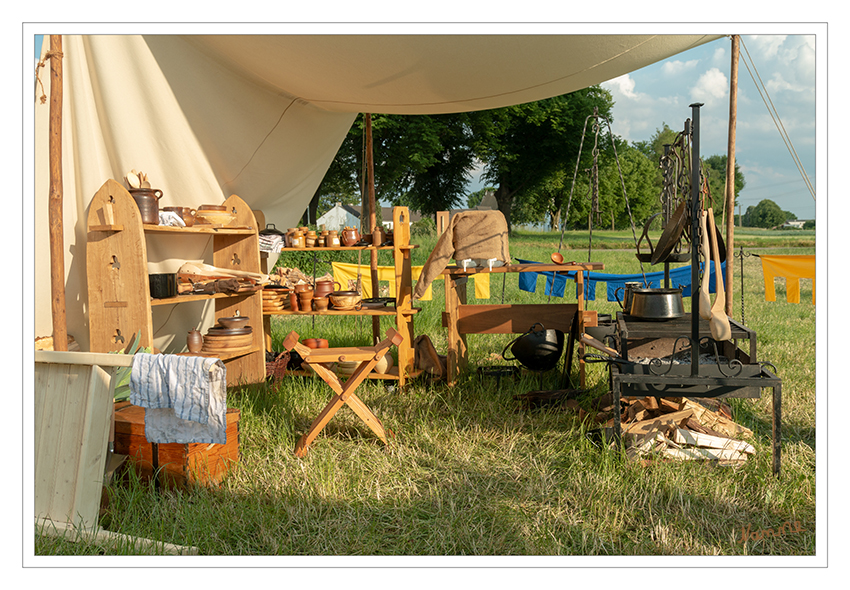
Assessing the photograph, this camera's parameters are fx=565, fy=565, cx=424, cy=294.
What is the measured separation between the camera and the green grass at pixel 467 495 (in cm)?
251

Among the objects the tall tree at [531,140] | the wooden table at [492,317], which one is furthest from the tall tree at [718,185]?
the tall tree at [531,140]

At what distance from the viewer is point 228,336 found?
4.52m

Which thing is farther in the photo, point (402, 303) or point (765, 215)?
point (765, 215)

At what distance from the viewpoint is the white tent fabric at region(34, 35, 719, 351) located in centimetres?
343

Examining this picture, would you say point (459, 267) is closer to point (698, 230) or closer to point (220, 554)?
point (698, 230)

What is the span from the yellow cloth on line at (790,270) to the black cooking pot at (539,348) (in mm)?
2612

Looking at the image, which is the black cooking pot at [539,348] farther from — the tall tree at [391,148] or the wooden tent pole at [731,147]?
the tall tree at [391,148]

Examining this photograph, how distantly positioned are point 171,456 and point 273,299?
2.25 metres

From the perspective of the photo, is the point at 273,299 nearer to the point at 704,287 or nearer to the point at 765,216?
the point at 704,287

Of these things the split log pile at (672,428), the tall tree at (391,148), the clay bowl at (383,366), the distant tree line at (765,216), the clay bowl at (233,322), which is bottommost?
the split log pile at (672,428)

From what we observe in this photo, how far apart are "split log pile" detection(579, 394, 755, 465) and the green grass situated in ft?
0.37

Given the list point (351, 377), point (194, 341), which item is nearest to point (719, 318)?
point (351, 377)

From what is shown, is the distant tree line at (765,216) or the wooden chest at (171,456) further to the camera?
the distant tree line at (765,216)

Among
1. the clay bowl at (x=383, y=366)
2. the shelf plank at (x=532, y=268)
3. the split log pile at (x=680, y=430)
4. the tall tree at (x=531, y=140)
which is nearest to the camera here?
the split log pile at (x=680, y=430)
